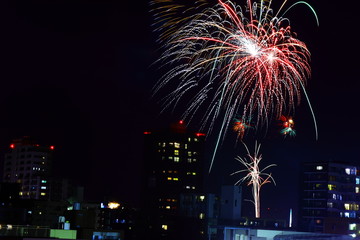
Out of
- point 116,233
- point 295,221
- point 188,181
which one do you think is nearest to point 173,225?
point 295,221

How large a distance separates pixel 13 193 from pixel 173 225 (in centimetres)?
3138

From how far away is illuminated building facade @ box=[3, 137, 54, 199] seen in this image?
140 metres

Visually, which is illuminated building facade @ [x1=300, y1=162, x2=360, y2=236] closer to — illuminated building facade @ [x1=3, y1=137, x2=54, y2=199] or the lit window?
the lit window

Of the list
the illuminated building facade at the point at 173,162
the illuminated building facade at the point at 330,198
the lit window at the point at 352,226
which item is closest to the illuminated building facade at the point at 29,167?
the illuminated building facade at the point at 173,162

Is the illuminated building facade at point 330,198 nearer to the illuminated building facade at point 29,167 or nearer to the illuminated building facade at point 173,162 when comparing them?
the illuminated building facade at point 173,162

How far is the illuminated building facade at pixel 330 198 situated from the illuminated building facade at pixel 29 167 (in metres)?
67.0

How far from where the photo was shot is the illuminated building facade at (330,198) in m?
94.2

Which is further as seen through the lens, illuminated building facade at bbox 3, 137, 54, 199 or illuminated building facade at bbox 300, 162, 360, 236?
illuminated building facade at bbox 3, 137, 54, 199

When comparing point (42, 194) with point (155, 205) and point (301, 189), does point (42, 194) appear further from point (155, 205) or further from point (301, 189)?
point (301, 189)

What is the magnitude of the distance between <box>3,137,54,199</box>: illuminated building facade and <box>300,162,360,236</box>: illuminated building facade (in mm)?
66987

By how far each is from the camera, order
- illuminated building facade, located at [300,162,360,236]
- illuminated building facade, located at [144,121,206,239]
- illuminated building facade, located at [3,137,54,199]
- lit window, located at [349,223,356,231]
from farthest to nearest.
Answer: illuminated building facade, located at [144,121,206,239] → illuminated building facade, located at [3,137,54,199] → illuminated building facade, located at [300,162,360,236] → lit window, located at [349,223,356,231]

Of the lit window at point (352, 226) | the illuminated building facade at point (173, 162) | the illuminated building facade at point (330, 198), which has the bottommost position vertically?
the lit window at point (352, 226)

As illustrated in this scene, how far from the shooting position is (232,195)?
10312cm

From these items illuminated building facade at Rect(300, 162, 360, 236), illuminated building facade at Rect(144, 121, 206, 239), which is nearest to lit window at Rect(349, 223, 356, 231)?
illuminated building facade at Rect(300, 162, 360, 236)
